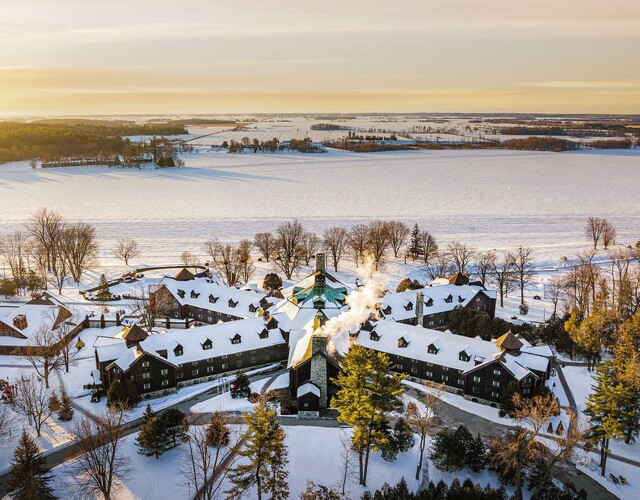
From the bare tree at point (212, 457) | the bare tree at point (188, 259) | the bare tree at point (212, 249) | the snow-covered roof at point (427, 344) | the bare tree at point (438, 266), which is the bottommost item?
the bare tree at point (212, 457)

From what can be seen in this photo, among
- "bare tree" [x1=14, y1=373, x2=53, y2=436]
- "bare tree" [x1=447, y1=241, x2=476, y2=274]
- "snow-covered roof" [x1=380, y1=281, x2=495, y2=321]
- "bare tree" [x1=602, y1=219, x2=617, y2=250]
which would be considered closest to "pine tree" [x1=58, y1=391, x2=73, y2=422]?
"bare tree" [x1=14, y1=373, x2=53, y2=436]

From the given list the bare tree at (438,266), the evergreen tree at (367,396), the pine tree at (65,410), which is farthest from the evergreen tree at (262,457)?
the bare tree at (438,266)

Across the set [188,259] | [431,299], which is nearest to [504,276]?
[431,299]

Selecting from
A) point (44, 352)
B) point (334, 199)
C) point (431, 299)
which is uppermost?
point (334, 199)

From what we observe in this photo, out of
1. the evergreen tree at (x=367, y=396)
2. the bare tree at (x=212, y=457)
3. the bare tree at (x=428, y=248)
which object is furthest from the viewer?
the bare tree at (x=428, y=248)

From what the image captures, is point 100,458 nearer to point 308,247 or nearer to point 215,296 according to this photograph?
point 215,296

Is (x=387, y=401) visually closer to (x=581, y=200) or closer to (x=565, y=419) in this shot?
(x=565, y=419)

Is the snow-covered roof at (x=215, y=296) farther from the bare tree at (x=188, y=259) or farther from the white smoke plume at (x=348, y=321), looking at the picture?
the bare tree at (x=188, y=259)
